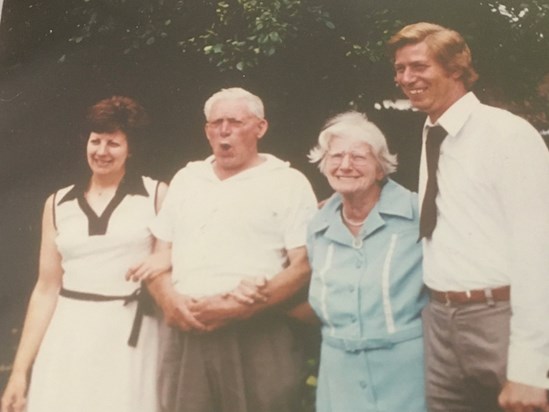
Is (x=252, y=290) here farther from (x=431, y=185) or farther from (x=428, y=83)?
(x=428, y=83)

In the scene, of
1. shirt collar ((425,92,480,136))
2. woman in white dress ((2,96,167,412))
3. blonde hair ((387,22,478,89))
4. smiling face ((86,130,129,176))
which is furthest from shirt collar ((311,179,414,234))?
smiling face ((86,130,129,176))

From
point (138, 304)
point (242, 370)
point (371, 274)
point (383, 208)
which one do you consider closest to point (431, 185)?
point (383, 208)

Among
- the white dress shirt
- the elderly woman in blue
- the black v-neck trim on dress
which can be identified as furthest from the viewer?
the black v-neck trim on dress

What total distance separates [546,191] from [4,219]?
1242mm

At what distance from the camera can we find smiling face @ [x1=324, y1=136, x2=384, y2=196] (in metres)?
1.61

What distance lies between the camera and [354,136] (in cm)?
163

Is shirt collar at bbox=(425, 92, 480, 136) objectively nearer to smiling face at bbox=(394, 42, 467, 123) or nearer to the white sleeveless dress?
smiling face at bbox=(394, 42, 467, 123)

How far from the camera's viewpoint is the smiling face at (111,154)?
5.91ft

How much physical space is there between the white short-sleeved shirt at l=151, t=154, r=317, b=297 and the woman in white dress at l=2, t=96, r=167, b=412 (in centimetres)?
8

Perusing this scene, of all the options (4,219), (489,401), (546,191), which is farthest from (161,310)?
(546,191)

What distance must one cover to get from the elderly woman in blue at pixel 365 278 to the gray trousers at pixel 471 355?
0.06 meters

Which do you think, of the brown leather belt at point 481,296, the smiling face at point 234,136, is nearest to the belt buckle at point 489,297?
the brown leather belt at point 481,296

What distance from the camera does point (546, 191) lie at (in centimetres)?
145

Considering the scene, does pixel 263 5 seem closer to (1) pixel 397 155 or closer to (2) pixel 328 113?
(2) pixel 328 113
